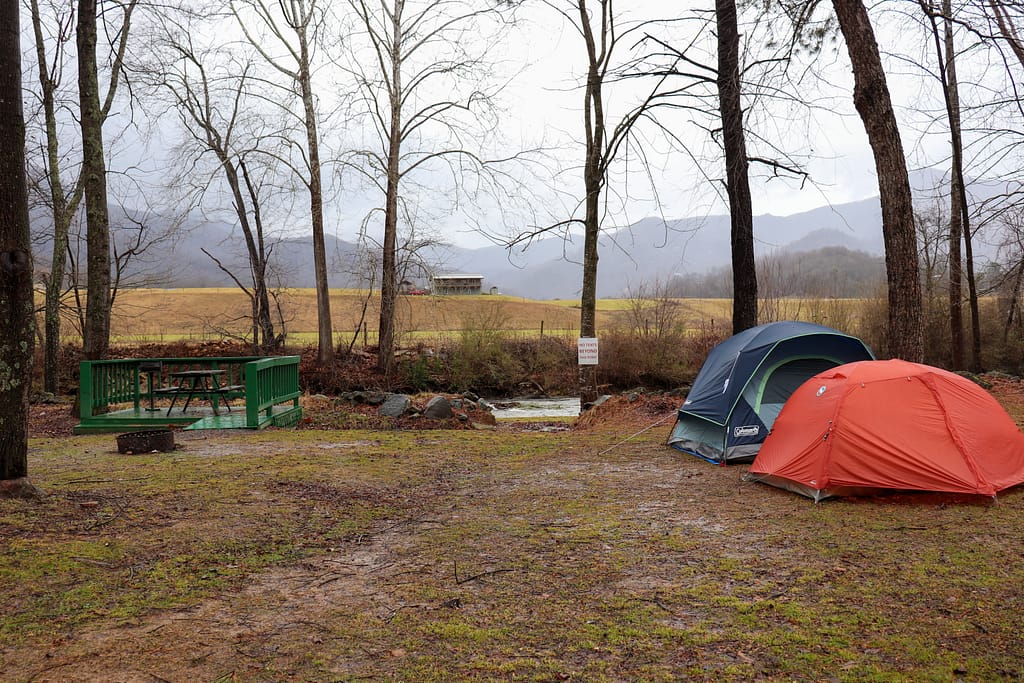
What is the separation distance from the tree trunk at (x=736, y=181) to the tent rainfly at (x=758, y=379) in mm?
4355

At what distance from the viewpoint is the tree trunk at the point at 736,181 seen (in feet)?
42.8

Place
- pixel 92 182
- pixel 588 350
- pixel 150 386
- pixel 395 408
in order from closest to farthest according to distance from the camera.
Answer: pixel 150 386
pixel 92 182
pixel 395 408
pixel 588 350

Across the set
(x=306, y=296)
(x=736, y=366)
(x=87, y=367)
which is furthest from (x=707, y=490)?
(x=306, y=296)

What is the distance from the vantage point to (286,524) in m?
5.98

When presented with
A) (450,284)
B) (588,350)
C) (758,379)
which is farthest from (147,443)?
(450,284)

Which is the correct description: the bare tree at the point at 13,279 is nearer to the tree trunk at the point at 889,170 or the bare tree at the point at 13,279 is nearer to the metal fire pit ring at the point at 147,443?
the metal fire pit ring at the point at 147,443

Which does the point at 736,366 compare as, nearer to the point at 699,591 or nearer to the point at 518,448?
the point at 518,448

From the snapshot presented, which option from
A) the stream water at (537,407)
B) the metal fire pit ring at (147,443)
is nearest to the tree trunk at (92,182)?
the metal fire pit ring at (147,443)

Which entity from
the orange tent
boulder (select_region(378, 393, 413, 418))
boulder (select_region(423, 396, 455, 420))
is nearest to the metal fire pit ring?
boulder (select_region(378, 393, 413, 418))

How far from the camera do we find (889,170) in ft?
30.7

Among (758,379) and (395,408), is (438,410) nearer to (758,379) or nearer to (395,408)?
(395,408)

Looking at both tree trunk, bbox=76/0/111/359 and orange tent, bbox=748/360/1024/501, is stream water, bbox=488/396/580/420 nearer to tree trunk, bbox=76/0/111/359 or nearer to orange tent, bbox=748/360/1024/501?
tree trunk, bbox=76/0/111/359

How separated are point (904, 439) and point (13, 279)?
25.0 feet

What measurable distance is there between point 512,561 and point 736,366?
489 cm
